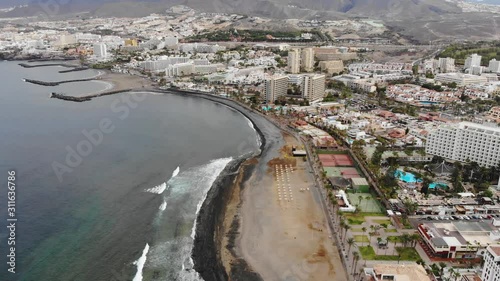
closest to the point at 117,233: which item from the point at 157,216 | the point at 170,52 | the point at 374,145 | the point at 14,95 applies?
the point at 157,216

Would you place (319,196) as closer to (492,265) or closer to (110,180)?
(492,265)

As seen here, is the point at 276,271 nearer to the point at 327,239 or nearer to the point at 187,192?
the point at 327,239

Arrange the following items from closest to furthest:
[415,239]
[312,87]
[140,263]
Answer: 1. [140,263]
2. [415,239]
3. [312,87]

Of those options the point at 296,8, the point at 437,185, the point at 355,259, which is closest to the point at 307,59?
the point at 437,185

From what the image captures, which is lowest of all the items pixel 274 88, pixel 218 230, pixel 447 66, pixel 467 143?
pixel 218 230

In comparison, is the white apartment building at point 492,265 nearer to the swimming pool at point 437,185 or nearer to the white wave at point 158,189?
the swimming pool at point 437,185

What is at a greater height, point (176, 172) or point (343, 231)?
point (176, 172)
